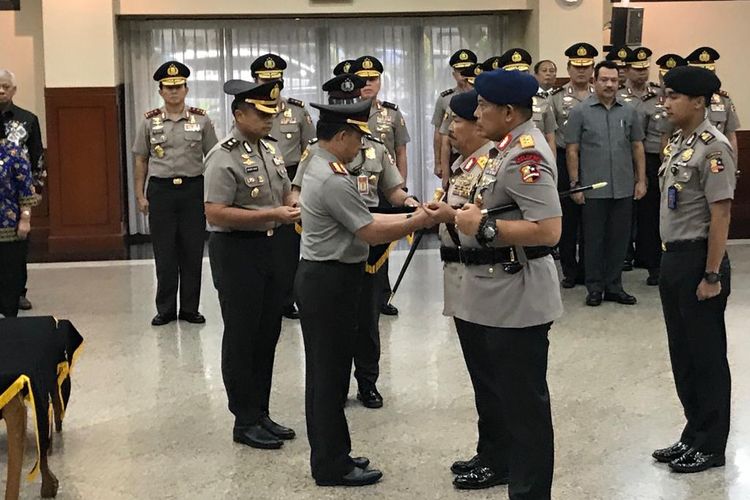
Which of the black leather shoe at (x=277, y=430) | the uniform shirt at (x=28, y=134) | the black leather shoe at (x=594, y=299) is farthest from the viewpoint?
the black leather shoe at (x=594, y=299)

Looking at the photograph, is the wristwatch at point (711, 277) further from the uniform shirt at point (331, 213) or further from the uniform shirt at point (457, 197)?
the uniform shirt at point (331, 213)

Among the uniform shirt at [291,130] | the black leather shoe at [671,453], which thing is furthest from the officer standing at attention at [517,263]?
the uniform shirt at [291,130]

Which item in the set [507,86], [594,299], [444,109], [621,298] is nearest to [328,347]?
[507,86]

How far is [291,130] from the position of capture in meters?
7.10

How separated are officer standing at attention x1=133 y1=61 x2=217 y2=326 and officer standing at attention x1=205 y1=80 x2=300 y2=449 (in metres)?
2.44

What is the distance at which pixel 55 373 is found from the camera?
399 centimetres

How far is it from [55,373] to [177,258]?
3108 millimetres

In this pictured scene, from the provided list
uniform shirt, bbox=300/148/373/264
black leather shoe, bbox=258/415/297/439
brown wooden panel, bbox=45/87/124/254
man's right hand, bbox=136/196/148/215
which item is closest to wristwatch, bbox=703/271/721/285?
Result: uniform shirt, bbox=300/148/373/264

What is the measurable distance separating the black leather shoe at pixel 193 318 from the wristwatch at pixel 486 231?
4.04m

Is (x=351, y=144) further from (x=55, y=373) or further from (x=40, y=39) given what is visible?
(x=40, y=39)

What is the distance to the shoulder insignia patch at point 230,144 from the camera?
4404 millimetres

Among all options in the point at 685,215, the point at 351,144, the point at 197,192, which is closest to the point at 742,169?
the point at 197,192

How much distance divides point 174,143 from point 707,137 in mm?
3911

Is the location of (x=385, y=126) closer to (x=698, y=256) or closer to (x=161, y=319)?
(x=161, y=319)
